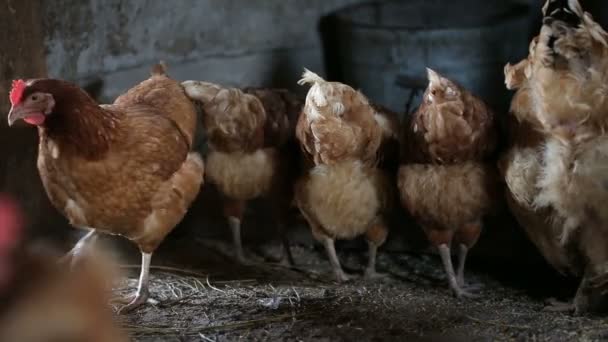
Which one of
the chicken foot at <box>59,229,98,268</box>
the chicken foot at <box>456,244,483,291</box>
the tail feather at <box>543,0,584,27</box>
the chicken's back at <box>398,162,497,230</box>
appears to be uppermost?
the tail feather at <box>543,0,584,27</box>

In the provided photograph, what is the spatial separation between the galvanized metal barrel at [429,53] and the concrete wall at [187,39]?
11.6 inches

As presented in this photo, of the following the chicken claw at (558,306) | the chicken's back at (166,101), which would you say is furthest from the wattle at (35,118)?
the chicken claw at (558,306)

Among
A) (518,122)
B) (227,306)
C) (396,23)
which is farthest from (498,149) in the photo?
(396,23)

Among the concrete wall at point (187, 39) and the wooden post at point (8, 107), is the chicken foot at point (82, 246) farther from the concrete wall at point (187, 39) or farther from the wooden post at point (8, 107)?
the concrete wall at point (187, 39)

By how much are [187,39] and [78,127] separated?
1847 mm

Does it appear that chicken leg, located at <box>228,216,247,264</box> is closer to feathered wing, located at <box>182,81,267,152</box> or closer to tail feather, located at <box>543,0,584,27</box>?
feathered wing, located at <box>182,81,267,152</box>

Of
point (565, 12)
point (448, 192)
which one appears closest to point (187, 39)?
point (448, 192)

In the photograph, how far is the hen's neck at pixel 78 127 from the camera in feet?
9.24

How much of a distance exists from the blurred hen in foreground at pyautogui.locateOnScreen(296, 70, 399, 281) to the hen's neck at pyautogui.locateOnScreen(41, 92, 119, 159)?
2.73ft

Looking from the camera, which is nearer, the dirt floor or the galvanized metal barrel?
the dirt floor

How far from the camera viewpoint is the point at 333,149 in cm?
328

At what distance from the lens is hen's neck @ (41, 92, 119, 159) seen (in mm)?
2816

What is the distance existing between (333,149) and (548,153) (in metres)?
0.83

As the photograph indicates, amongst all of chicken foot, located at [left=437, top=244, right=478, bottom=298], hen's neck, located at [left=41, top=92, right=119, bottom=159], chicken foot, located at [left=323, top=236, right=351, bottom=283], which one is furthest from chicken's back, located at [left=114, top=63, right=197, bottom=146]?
chicken foot, located at [left=437, top=244, right=478, bottom=298]
